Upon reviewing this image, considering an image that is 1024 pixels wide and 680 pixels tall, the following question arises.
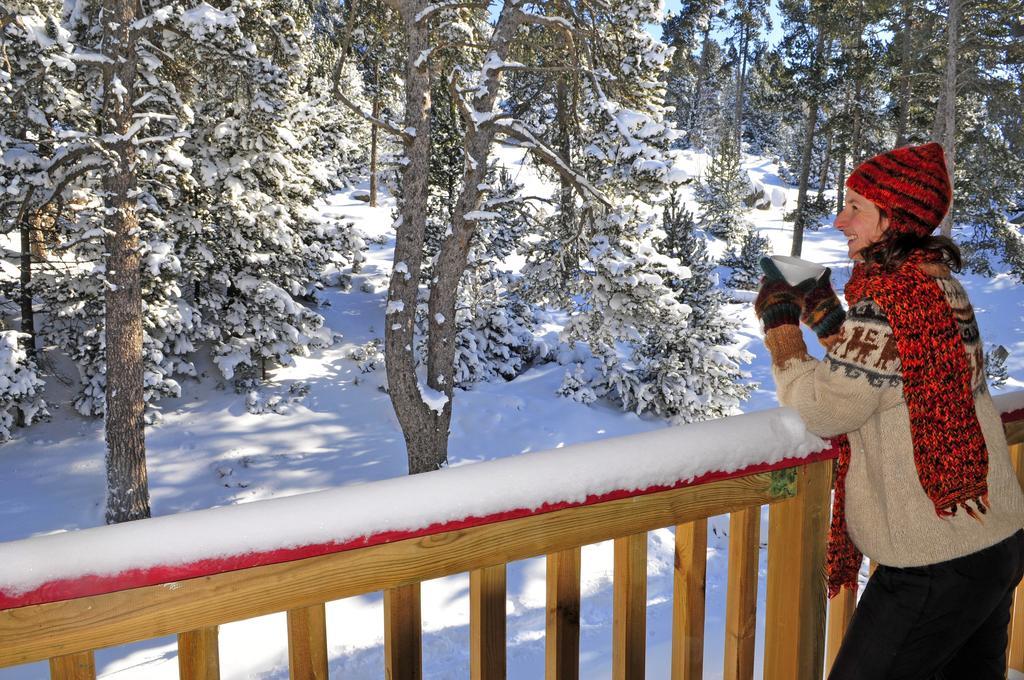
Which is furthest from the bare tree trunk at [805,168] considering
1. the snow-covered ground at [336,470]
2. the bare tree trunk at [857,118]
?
the snow-covered ground at [336,470]

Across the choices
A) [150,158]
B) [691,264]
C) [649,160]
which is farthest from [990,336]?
[150,158]

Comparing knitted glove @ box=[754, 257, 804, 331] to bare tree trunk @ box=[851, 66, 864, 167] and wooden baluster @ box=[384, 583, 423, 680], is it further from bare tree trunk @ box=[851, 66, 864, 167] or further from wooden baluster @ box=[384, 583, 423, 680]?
bare tree trunk @ box=[851, 66, 864, 167]

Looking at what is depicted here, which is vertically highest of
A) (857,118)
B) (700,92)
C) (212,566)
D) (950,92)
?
(700,92)

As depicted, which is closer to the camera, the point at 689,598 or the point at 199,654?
the point at 199,654

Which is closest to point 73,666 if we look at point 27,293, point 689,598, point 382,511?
point 382,511

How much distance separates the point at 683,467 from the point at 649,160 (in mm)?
9588

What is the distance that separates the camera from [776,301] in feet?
6.44

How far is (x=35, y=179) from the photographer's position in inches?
393

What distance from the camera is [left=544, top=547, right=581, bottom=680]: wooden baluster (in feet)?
5.20

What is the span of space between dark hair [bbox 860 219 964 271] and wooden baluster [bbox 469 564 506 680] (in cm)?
120

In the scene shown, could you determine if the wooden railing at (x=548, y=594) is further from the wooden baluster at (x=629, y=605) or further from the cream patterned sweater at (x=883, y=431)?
the cream patterned sweater at (x=883, y=431)

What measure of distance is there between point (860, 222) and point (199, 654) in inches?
72.1

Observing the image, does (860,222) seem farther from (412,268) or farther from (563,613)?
(412,268)

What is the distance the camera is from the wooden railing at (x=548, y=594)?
3.86 feet
